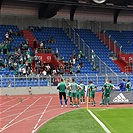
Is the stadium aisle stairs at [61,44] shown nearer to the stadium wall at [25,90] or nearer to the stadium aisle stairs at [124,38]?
the stadium wall at [25,90]

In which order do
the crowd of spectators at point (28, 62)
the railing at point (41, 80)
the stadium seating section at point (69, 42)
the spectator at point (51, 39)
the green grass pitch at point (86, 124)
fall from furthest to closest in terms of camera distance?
1. the spectator at point (51, 39)
2. the stadium seating section at point (69, 42)
3. the crowd of spectators at point (28, 62)
4. the railing at point (41, 80)
5. the green grass pitch at point (86, 124)

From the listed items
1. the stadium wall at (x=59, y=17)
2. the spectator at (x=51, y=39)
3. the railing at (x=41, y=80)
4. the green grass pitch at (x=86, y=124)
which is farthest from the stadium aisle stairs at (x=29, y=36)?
the green grass pitch at (x=86, y=124)

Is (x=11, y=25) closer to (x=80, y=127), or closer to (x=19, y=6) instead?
(x=19, y=6)

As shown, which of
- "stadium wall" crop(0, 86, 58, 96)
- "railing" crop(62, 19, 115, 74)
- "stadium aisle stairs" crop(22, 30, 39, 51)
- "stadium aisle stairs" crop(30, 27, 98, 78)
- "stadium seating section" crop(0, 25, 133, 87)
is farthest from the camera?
"stadium aisle stairs" crop(22, 30, 39, 51)

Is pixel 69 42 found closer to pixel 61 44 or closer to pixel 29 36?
pixel 61 44

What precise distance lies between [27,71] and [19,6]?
13.4m

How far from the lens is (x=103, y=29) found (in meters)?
48.4

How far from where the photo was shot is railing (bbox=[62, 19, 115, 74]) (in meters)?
37.7

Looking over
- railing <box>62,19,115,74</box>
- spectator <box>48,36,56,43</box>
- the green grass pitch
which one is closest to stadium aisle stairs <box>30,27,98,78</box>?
spectator <box>48,36,56,43</box>

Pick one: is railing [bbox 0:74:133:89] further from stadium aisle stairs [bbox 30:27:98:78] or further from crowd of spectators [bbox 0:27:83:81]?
stadium aisle stairs [bbox 30:27:98:78]

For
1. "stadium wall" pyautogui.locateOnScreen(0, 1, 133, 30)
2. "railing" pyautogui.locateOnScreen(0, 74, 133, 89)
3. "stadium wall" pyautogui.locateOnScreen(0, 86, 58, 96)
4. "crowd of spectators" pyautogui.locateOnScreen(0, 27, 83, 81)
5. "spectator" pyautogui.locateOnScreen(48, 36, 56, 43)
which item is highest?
"stadium wall" pyautogui.locateOnScreen(0, 1, 133, 30)

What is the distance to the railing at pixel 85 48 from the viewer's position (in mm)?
37669

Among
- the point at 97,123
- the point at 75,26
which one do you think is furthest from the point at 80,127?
the point at 75,26

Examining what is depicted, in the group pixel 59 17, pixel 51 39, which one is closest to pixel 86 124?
pixel 51 39
